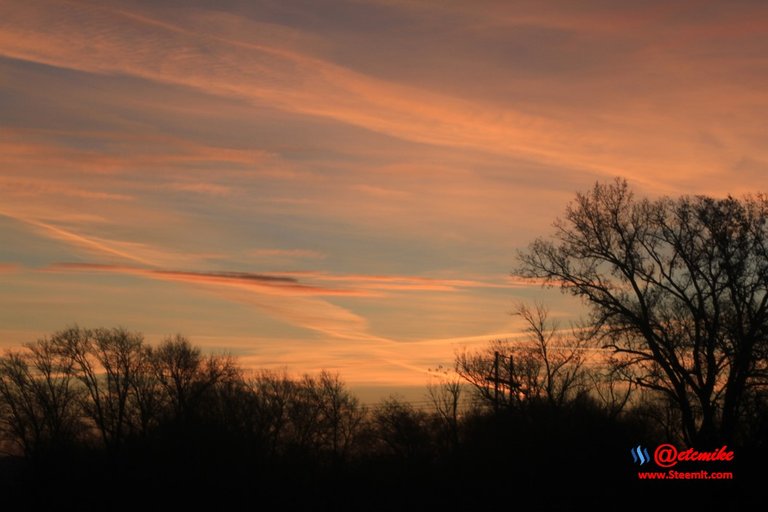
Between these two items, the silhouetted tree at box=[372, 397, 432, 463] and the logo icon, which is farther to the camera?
the silhouetted tree at box=[372, 397, 432, 463]

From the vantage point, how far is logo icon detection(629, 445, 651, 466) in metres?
40.7

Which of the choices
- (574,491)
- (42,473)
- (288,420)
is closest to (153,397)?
(288,420)

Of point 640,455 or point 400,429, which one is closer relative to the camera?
point 640,455

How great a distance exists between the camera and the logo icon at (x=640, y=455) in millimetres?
40688

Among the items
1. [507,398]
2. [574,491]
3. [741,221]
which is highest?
[741,221]

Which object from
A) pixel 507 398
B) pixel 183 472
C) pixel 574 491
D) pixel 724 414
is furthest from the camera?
pixel 507 398

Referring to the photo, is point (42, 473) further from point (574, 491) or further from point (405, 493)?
point (574, 491)

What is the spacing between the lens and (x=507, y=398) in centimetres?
6631

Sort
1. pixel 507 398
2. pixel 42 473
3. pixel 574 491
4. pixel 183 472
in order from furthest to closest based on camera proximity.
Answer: pixel 507 398 < pixel 42 473 < pixel 183 472 < pixel 574 491

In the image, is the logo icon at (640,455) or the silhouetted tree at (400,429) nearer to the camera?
the logo icon at (640,455)

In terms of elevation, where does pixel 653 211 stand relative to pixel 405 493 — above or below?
above

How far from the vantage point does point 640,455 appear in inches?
1614

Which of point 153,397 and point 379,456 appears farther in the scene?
point 153,397

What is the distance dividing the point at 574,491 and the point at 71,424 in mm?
62721
